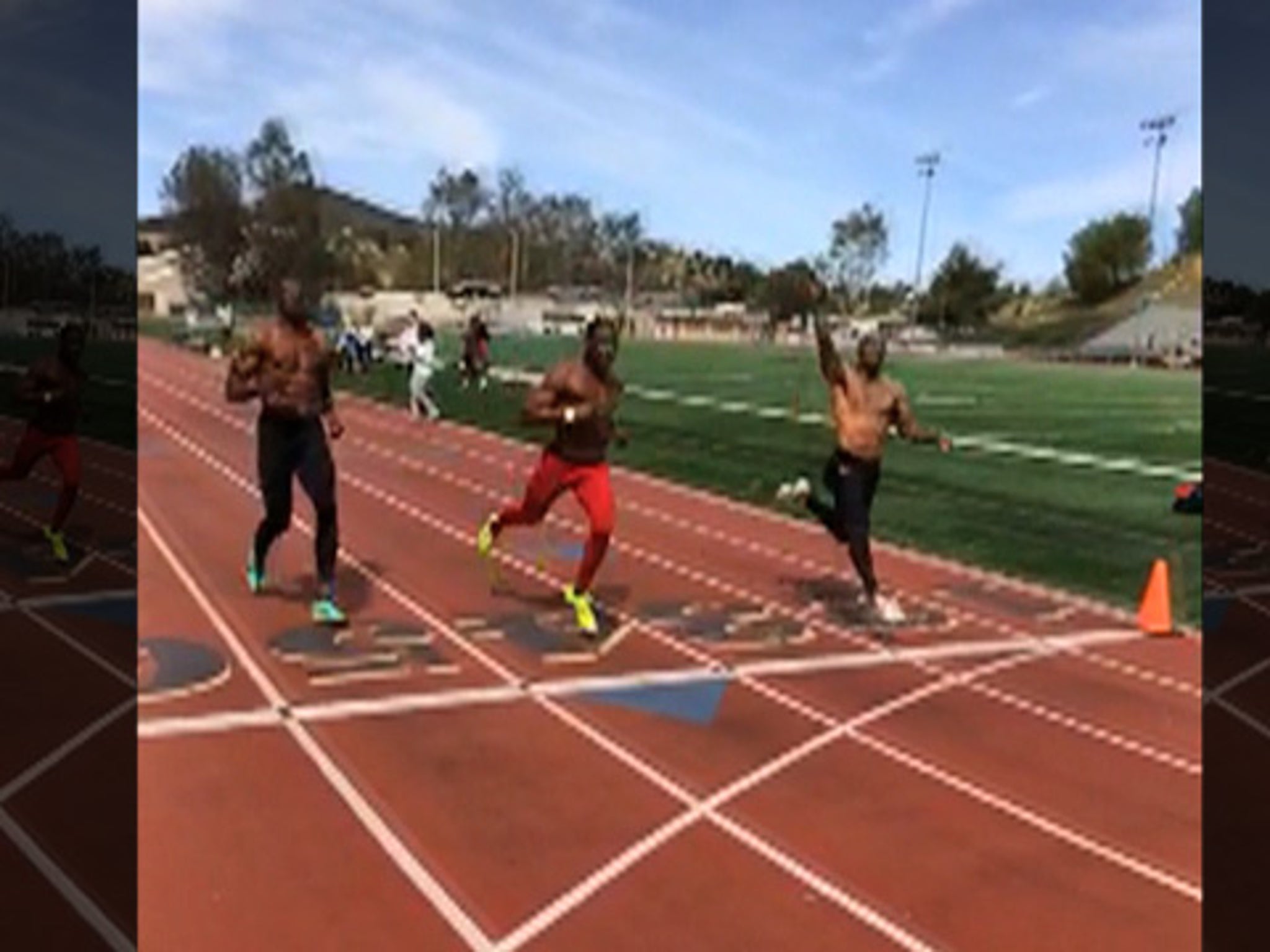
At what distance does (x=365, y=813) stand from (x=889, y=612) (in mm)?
4105

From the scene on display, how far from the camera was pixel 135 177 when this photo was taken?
1.06m

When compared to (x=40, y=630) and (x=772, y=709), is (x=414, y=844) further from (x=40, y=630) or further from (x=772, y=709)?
(x=40, y=630)

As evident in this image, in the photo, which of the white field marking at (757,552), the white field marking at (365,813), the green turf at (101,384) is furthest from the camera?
the white field marking at (757,552)

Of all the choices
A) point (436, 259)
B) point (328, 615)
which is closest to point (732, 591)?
point (328, 615)

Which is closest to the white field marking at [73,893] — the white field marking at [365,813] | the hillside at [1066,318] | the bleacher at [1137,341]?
the white field marking at [365,813]

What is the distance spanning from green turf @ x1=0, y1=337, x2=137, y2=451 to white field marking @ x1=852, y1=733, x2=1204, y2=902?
3594 mm

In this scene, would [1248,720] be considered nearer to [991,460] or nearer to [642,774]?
[642,774]

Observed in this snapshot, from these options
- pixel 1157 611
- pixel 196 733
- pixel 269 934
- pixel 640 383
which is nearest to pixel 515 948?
pixel 269 934

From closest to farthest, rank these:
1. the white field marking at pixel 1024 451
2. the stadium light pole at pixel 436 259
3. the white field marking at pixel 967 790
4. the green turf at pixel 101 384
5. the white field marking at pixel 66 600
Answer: the green turf at pixel 101 384 < the white field marking at pixel 66 600 < the white field marking at pixel 967 790 < the white field marking at pixel 1024 451 < the stadium light pole at pixel 436 259

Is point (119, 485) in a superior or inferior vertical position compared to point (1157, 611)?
superior

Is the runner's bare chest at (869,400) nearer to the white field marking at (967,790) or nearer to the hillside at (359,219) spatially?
the white field marking at (967,790)

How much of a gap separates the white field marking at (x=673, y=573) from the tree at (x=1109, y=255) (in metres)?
86.5

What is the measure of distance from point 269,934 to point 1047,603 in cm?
626

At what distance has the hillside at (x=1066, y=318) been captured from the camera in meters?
78.0
